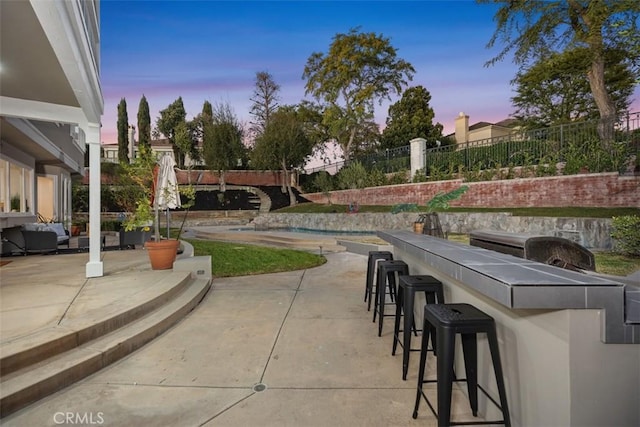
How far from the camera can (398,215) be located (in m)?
13.9

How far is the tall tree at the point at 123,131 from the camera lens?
32625mm

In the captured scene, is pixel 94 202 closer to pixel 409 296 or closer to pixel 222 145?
pixel 409 296

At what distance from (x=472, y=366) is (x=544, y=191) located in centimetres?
1032

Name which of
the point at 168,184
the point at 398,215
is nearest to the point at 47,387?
the point at 168,184

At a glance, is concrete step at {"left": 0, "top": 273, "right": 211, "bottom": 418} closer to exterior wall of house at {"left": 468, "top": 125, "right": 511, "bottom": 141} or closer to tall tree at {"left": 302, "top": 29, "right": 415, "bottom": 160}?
tall tree at {"left": 302, "top": 29, "right": 415, "bottom": 160}

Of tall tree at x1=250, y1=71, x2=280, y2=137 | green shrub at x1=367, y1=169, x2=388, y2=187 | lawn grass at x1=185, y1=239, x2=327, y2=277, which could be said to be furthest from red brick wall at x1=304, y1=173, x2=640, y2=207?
tall tree at x1=250, y1=71, x2=280, y2=137

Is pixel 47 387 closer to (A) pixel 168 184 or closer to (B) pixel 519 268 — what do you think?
(B) pixel 519 268

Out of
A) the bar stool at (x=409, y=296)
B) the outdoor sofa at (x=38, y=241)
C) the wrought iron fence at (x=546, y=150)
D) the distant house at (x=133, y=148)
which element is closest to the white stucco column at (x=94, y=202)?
the outdoor sofa at (x=38, y=241)

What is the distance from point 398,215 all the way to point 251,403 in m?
12.2

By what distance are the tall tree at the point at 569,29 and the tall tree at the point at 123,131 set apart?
32.4 metres

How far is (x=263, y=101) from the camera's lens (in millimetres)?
33125

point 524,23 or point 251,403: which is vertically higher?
point 524,23

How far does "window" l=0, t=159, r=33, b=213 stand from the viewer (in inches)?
348

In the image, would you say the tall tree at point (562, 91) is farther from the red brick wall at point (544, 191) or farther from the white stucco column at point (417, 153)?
the red brick wall at point (544, 191)
